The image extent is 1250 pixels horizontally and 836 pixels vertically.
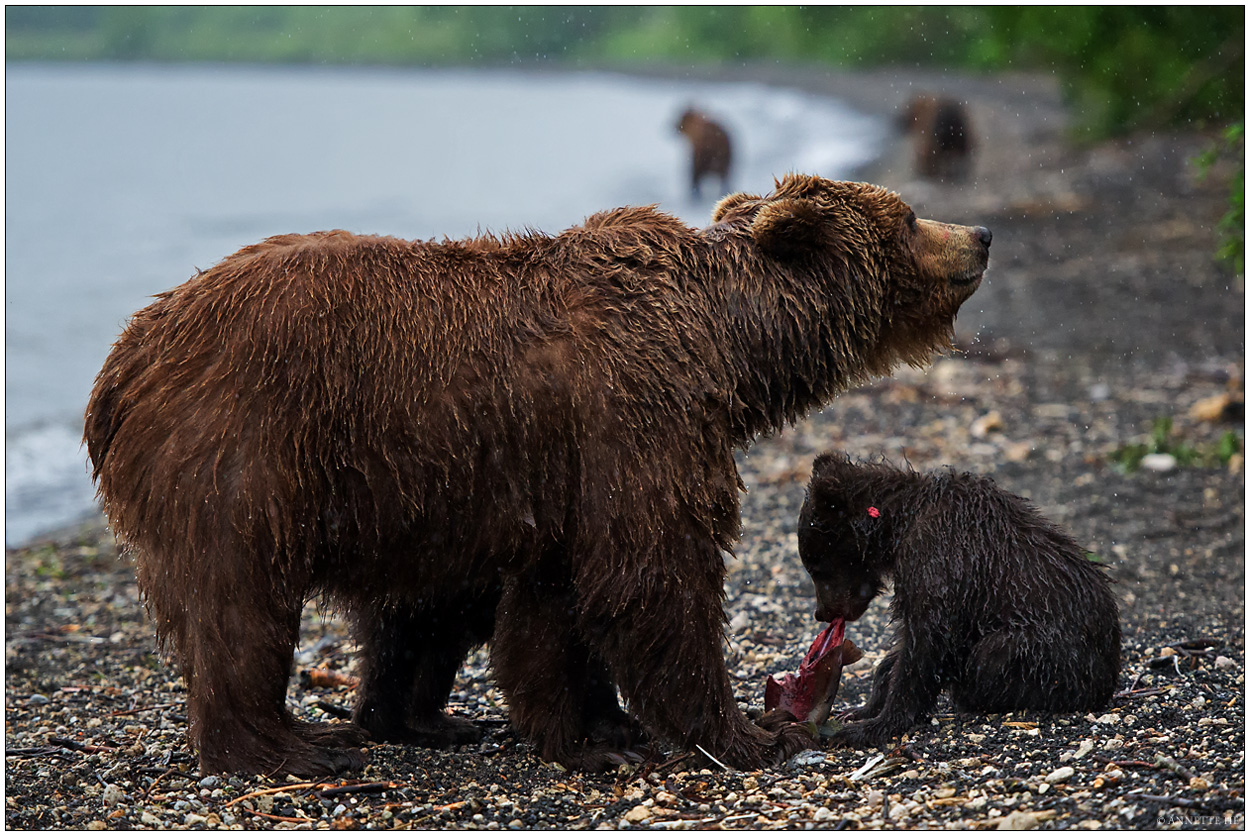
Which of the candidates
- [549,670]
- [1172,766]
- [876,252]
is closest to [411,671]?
[549,670]

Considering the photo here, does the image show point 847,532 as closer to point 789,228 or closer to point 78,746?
point 789,228

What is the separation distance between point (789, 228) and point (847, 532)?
3.98 feet

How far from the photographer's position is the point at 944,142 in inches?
953

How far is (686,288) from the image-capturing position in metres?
4.85

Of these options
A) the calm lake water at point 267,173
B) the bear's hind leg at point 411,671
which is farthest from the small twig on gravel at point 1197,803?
the calm lake water at point 267,173

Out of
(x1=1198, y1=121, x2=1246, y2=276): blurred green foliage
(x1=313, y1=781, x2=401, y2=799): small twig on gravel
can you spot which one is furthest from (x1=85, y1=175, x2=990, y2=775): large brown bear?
(x1=1198, y1=121, x2=1246, y2=276): blurred green foliage

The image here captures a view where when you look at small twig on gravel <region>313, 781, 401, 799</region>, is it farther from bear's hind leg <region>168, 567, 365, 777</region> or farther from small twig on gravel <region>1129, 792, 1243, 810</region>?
small twig on gravel <region>1129, 792, 1243, 810</region>

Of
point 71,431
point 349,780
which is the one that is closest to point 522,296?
point 349,780

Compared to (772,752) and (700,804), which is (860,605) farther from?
(700,804)

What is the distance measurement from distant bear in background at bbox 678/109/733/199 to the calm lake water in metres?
0.88

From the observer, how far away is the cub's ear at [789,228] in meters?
4.89

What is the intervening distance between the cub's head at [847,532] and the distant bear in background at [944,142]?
782 inches

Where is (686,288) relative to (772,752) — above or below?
above

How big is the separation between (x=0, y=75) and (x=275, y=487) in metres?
3.89
